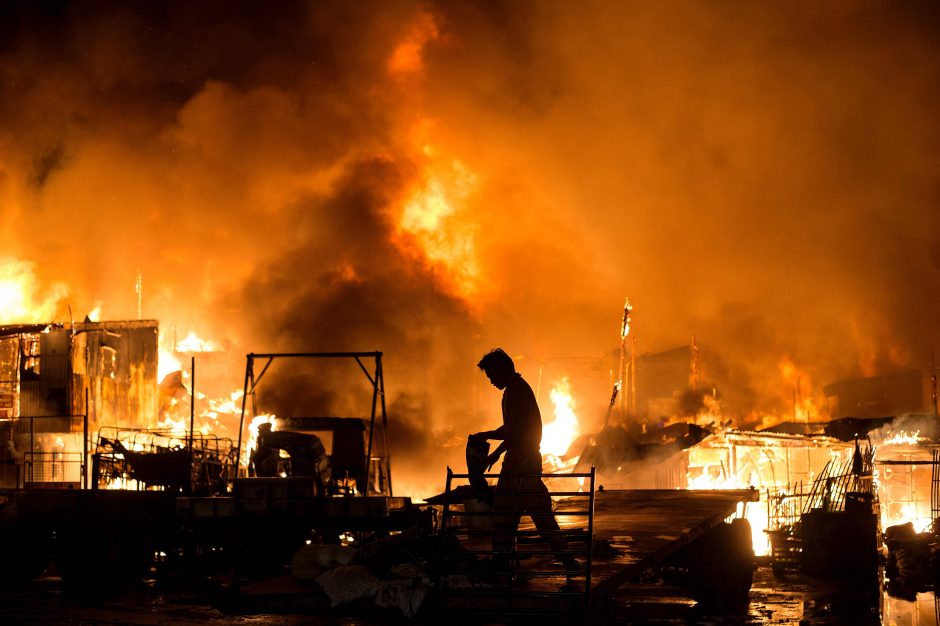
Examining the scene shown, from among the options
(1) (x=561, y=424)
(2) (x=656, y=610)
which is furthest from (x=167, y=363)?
(2) (x=656, y=610)

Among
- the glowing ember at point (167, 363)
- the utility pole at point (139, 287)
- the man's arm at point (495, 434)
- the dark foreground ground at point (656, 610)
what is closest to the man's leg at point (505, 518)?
the man's arm at point (495, 434)

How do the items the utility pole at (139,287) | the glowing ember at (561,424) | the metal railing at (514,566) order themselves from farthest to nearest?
the utility pole at (139,287)
the glowing ember at (561,424)
the metal railing at (514,566)

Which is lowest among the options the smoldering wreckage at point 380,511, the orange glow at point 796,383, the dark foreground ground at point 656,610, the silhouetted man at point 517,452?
the dark foreground ground at point 656,610

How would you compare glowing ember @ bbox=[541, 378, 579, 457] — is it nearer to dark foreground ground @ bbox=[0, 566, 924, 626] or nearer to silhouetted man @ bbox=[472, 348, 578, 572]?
dark foreground ground @ bbox=[0, 566, 924, 626]

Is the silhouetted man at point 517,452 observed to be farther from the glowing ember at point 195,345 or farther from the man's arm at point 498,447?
the glowing ember at point 195,345

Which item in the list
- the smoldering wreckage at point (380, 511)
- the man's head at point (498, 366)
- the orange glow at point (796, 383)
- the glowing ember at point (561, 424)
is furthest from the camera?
the orange glow at point (796, 383)

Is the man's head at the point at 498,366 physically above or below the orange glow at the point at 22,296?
below

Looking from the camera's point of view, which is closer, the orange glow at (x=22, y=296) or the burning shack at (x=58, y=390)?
the burning shack at (x=58, y=390)

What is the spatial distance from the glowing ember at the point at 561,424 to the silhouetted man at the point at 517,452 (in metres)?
34.3

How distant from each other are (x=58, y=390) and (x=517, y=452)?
1122 inches

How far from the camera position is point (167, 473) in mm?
21938

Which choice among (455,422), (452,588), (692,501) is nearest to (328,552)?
(452,588)

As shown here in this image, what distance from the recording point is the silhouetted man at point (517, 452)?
882 centimetres

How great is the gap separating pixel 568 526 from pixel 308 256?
39595 millimetres
